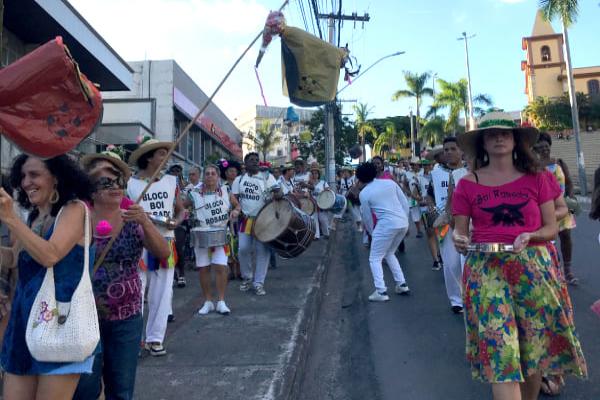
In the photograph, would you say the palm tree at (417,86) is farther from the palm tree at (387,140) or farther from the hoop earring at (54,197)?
the hoop earring at (54,197)

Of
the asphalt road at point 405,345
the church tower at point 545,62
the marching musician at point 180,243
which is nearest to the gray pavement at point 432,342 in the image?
the asphalt road at point 405,345

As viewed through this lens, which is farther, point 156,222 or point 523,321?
point 156,222

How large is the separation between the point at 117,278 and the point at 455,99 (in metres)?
44.0

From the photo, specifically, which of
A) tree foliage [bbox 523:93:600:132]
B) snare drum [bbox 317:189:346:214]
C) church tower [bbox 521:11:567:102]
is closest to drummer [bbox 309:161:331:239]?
snare drum [bbox 317:189:346:214]

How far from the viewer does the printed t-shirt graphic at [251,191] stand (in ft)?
23.8

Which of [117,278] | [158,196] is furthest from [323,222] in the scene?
[117,278]

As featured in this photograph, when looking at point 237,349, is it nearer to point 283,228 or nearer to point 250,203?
point 283,228

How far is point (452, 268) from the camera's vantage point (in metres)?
5.37

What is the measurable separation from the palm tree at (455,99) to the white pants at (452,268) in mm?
40528

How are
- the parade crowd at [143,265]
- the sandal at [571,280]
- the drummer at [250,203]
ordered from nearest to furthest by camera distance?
1. the parade crowd at [143,265]
2. the sandal at [571,280]
3. the drummer at [250,203]

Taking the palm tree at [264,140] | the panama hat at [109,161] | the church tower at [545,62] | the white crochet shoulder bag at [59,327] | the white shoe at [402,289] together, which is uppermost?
the church tower at [545,62]

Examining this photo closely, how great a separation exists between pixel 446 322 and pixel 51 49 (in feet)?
15.2

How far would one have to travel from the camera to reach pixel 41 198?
2.24 meters

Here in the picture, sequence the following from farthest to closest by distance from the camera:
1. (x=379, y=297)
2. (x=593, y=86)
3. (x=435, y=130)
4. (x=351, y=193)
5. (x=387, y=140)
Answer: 1. (x=387, y=140)
2. (x=593, y=86)
3. (x=435, y=130)
4. (x=351, y=193)
5. (x=379, y=297)
